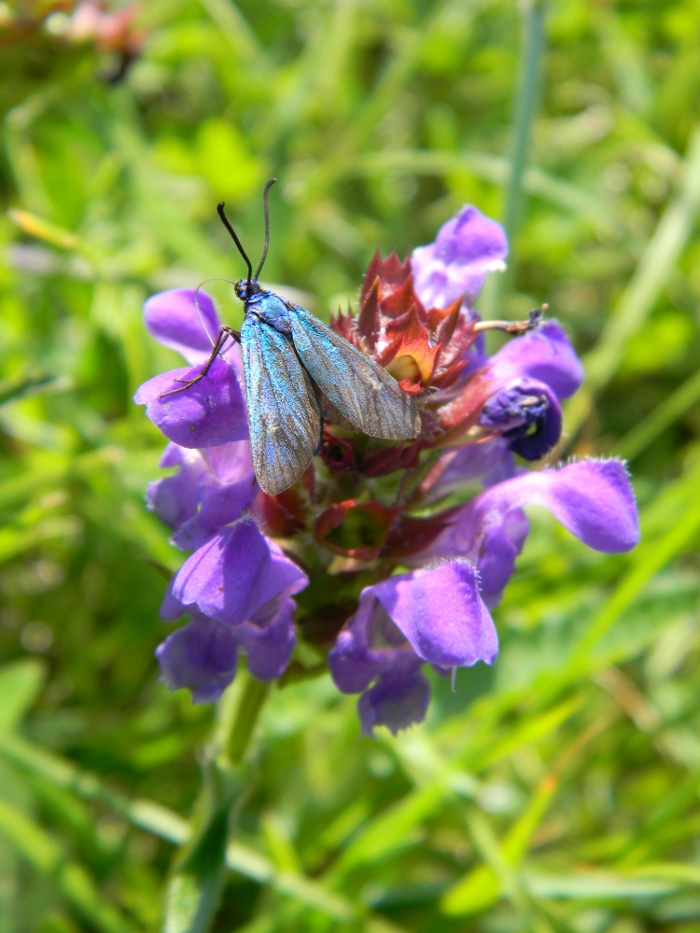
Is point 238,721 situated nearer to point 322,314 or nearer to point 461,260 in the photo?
point 461,260

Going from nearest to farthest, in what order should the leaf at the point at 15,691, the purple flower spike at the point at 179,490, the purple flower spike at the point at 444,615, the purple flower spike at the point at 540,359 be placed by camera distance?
the purple flower spike at the point at 444,615 → the purple flower spike at the point at 179,490 → the purple flower spike at the point at 540,359 → the leaf at the point at 15,691

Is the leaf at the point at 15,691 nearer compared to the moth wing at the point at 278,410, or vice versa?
the moth wing at the point at 278,410

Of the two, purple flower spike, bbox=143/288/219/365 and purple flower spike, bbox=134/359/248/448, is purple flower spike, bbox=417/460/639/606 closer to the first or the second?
purple flower spike, bbox=134/359/248/448

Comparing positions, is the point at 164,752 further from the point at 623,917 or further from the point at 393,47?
the point at 393,47

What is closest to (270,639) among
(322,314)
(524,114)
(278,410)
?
(278,410)

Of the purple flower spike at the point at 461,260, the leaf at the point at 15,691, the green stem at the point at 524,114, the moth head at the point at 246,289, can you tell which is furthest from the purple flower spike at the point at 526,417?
the leaf at the point at 15,691

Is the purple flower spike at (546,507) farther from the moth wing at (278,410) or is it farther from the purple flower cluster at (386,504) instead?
the moth wing at (278,410)

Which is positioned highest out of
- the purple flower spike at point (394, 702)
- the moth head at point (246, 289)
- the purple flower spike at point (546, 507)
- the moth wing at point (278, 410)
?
the moth head at point (246, 289)
